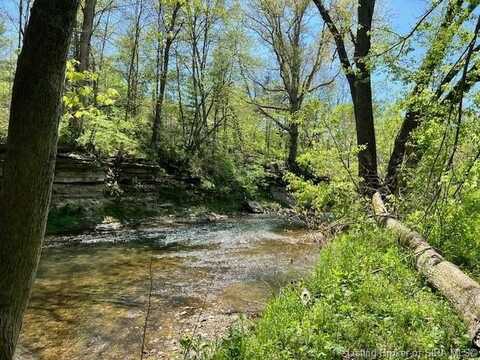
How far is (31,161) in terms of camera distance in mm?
2199

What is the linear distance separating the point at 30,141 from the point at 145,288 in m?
6.12

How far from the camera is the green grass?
4102 millimetres

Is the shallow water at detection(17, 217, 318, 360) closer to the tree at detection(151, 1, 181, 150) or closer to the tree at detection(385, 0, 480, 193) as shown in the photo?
the tree at detection(385, 0, 480, 193)

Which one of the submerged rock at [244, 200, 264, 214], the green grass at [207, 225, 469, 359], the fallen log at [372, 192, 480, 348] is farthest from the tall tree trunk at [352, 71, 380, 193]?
the submerged rock at [244, 200, 264, 214]

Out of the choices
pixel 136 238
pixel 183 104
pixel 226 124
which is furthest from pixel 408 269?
pixel 226 124

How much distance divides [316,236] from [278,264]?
2292 mm

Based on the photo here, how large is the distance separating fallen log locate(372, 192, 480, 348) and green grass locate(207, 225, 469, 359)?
4.5 inches

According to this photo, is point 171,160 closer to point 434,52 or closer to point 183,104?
point 183,104

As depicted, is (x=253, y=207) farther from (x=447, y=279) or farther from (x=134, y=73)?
(x=447, y=279)

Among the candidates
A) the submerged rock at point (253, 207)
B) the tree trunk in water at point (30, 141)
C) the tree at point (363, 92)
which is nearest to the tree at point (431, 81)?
the tree at point (363, 92)

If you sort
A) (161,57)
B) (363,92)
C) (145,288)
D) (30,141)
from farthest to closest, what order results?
(161,57)
(363,92)
(145,288)
(30,141)

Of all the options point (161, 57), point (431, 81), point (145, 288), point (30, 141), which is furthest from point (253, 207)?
point (30, 141)

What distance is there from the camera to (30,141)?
218cm

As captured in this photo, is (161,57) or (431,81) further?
(161,57)
